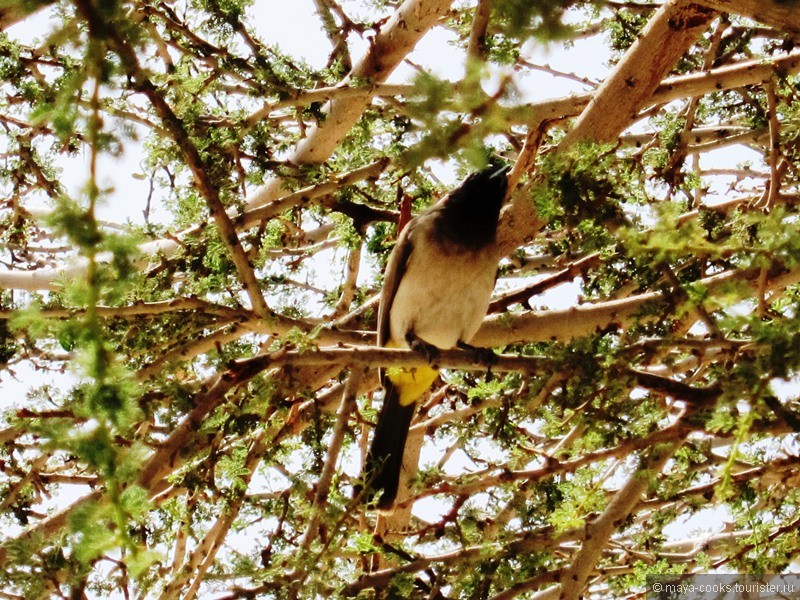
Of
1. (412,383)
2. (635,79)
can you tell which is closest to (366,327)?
(412,383)

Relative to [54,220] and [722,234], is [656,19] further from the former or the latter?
[54,220]

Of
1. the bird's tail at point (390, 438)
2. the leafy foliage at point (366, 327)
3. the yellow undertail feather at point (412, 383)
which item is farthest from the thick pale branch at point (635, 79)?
the bird's tail at point (390, 438)

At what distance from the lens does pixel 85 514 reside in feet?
7.14

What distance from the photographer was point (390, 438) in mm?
5281

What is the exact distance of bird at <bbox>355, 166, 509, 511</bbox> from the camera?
198 inches

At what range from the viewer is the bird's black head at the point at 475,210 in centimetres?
510

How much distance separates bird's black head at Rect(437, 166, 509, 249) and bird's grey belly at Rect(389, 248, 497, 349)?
0.12 metres

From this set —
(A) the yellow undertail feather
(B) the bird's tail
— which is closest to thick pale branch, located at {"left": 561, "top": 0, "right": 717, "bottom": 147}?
(A) the yellow undertail feather

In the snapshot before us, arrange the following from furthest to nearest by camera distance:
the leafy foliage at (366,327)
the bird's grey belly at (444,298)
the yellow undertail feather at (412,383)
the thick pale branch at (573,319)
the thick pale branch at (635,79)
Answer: the yellow undertail feather at (412,383) → the bird's grey belly at (444,298) → the thick pale branch at (635,79) → the thick pale branch at (573,319) → the leafy foliage at (366,327)

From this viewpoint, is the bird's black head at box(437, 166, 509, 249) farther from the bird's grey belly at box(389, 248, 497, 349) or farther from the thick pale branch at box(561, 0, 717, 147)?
the thick pale branch at box(561, 0, 717, 147)

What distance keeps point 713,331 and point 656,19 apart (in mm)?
2144

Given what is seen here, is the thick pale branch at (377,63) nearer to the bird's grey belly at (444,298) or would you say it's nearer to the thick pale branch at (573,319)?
the bird's grey belly at (444,298)

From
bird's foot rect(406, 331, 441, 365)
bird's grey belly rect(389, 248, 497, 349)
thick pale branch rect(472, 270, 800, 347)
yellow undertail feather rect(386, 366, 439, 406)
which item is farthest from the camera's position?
yellow undertail feather rect(386, 366, 439, 406)

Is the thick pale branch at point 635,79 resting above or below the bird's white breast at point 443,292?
above
